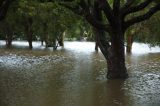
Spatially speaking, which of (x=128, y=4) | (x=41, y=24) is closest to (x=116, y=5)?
(x=128, y=4)

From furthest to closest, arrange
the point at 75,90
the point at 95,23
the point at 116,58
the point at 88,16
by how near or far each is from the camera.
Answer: the point at 116,58
the point at 95,23
the point at 88,16
the point at 75,90

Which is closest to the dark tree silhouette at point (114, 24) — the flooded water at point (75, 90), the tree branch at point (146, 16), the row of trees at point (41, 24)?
the tree branch at point (146, 16)

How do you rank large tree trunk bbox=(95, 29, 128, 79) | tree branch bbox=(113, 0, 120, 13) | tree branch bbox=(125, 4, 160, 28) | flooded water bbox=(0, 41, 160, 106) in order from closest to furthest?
1. flooded water bbox=(0, 41, 160, 106)
2. tree branch bbox=(125, 4, 160, 28)
3. tree branch bbox=(113, 0, 120, 13)
4. large tree trunk bbox=(95, 29, 128, 79)

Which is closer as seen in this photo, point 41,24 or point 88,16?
point 88,16

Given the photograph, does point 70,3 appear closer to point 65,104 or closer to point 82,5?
point 82,5

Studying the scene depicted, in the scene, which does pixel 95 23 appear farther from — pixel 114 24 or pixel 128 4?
pixel 128 4

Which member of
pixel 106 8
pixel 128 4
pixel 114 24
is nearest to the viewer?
pixel 106 8

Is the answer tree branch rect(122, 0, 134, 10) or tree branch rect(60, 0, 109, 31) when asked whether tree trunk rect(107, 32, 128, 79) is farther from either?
tree branch rect(122, 0, 134, 10)

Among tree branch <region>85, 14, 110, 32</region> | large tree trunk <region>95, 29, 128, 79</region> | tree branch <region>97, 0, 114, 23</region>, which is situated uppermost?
tree branch <region>97, 0, 114, 23</region>

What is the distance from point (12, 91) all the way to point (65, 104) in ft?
11.1

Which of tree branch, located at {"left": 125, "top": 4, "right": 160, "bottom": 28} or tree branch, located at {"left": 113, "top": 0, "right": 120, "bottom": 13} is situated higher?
tree branch, located at {"left": 113, "top": 0, "right": 120, "bottom": 13}

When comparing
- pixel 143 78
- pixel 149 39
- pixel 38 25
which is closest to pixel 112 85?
pixel 143 78

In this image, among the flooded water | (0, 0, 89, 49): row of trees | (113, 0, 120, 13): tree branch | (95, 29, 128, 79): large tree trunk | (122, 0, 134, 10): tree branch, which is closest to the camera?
the flooded water

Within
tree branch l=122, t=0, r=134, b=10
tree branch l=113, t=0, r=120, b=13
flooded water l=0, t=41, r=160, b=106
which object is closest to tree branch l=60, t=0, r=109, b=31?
tree branch l=113, t=0, r=120, b=13
